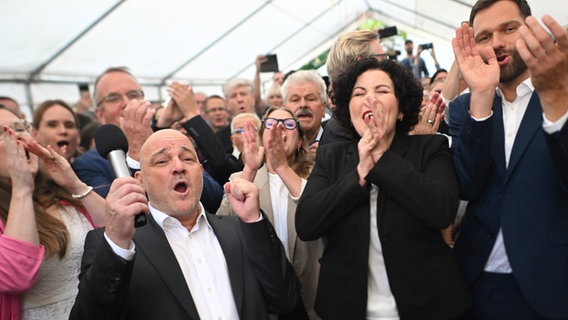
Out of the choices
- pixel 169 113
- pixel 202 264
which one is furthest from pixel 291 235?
pixel 169 113

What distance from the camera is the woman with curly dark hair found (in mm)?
1747

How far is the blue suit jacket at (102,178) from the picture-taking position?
108 inches

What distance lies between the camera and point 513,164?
1.76m

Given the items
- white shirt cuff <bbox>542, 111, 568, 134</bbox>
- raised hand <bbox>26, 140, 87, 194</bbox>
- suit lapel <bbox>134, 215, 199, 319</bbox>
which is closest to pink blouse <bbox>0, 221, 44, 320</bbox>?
raised hand <bbox>26, 140, 87, 194</bbox>

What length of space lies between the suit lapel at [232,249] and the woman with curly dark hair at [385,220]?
1.10ft

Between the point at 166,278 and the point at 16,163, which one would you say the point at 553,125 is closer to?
the point at 166,278

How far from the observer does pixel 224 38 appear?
9.70 meters

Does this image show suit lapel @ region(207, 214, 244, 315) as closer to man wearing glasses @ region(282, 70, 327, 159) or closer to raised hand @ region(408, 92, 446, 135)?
raised hand @ region(408, 92, 446, 135)

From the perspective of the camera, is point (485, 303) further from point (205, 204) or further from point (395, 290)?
point (205, 204)

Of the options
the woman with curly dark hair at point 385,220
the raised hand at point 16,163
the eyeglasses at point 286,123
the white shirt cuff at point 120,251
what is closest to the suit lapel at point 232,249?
the woman with curly dark hair at point 385,220

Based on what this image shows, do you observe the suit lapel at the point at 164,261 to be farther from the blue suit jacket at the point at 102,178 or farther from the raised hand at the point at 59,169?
the blue suit jacket at the point at 102,178

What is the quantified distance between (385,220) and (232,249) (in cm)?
73

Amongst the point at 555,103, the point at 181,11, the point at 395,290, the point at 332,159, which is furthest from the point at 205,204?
the point at 181,11

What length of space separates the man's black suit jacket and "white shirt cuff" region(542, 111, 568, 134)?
1.18m
